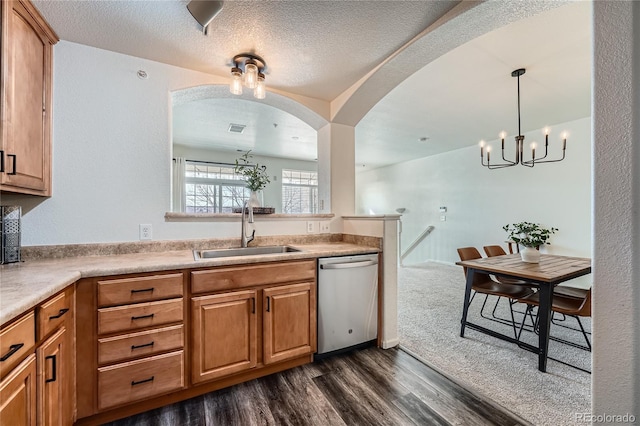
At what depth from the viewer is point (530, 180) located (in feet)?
15.0

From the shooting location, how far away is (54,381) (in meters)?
1.17

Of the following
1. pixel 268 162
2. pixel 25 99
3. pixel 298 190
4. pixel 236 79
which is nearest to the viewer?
pixel 25 99

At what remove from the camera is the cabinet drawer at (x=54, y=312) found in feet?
3.50

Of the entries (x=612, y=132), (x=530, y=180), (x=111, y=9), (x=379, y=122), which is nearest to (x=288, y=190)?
(x=379, y=122)

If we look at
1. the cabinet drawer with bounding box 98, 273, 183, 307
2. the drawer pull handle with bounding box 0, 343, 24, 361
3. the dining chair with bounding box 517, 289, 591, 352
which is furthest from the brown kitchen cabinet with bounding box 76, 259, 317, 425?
the dining chair with bounding box 517, 289, 591, 352

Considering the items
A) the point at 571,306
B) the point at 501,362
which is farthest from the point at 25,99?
the point at 571,306

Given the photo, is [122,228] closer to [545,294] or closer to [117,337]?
[117,337]

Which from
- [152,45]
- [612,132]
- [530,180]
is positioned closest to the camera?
[612,132]

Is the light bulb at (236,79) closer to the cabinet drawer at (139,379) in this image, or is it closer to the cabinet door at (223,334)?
the cabinet door at (223,334)

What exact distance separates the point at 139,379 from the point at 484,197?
19.1ft

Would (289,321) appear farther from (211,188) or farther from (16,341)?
(211,188)

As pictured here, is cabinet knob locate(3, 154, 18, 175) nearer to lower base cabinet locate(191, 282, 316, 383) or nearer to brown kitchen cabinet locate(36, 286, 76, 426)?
brown kitchen cabinet locate(36, 286, 76, 426)

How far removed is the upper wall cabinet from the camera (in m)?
1.28

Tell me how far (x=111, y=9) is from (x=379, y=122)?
132 inches
